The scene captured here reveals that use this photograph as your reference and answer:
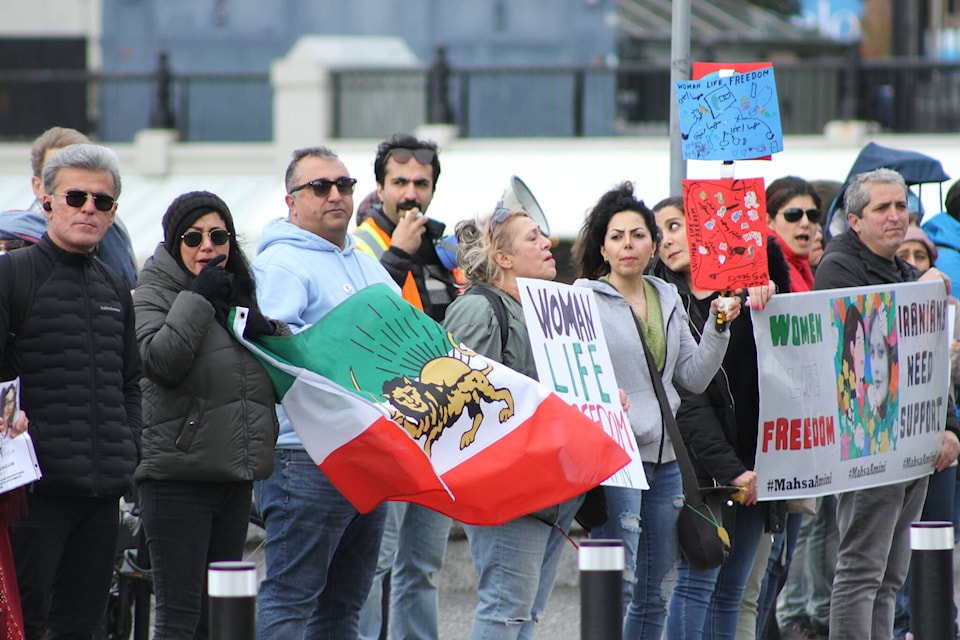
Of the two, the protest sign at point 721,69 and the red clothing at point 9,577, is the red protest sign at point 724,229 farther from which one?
the red clothing at point 9,577

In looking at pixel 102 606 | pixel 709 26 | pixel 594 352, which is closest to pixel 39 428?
pixel 102 606

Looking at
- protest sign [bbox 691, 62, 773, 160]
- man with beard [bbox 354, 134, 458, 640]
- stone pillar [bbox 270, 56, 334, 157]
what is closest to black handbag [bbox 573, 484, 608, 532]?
man with beard [bbox 354, 134, 458, 640]

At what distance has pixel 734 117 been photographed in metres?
5.88

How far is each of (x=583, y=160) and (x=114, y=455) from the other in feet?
43.2

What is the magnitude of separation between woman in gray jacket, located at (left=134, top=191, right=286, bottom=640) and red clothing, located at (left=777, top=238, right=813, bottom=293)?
109 inches

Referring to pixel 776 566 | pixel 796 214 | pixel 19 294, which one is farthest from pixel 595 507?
pixel 796 214

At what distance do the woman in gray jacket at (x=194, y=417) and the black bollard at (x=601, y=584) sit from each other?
4.21 feet

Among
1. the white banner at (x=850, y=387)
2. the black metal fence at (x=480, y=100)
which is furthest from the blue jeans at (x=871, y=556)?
the black metal fence at (x=480, y=100)

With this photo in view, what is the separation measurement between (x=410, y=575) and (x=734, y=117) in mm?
2397

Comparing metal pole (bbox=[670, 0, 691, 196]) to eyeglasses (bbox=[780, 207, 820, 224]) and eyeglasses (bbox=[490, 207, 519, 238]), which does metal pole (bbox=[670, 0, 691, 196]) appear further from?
eyeglasses (bbox=[490, 207, 519, 238])

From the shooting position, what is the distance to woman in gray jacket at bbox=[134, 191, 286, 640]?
5.07 metres

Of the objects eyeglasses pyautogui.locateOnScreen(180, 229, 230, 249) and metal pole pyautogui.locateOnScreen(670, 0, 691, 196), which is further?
metal pole pyautogui.locateOnScreen(670, 0, 691, 196)

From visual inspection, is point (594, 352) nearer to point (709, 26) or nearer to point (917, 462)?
point (917, 462)

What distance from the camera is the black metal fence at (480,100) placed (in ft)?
58.5
